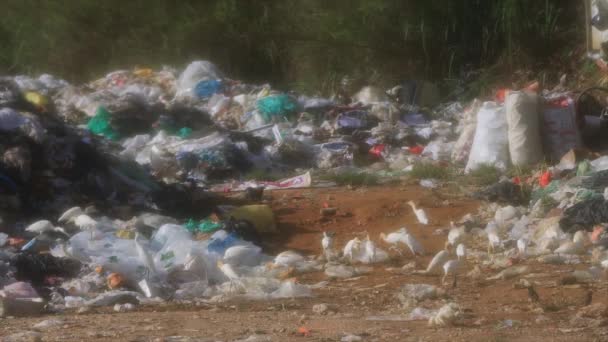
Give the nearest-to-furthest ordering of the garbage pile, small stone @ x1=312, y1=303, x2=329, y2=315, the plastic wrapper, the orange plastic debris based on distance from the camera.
Answer: small stone @ x1=312, y1=303, x2=329, y2=315 → the orange plastic debris → the garbage pile → the plastic wrapper

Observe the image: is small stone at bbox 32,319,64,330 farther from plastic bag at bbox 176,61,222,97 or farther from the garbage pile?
plastic bag at bbox 176,61,222,97

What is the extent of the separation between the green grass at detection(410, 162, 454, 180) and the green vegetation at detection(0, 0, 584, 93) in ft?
12.6

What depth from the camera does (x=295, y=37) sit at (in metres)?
12.9

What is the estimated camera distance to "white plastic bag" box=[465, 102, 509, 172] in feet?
26.4

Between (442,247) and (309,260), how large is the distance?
872 mm

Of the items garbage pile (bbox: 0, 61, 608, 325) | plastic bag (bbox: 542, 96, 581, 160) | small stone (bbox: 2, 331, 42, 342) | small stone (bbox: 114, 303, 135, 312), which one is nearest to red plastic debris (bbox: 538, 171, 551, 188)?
garbage pile (bbox: 0, 61, 608, 325)

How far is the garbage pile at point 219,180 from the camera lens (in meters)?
5.29

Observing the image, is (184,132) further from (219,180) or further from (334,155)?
(334,155)

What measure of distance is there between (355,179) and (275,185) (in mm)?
712

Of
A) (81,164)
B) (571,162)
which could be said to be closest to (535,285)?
(571,162)

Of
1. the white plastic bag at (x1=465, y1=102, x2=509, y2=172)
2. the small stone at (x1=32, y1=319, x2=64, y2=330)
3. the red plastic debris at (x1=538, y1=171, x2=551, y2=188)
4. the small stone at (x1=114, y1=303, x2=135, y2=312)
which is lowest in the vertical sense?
the small stone at (x1=32, y1=319, x2=64, y2=330)

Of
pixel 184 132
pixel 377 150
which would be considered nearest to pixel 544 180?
pixel 377 150

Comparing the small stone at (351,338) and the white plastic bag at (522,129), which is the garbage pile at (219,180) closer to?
the white plastic bag at (522,129)

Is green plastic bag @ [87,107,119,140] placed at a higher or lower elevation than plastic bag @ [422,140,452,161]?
higher
